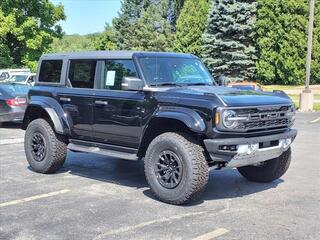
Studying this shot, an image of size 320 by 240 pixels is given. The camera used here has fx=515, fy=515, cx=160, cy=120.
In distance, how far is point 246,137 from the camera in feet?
20.3

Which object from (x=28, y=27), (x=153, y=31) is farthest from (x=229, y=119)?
(x=153, y=31)

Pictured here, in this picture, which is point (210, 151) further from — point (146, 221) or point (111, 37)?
point (111, 37)

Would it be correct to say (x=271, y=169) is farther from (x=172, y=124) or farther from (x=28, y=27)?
(x=28, y=27)

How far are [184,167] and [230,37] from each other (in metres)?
30.7

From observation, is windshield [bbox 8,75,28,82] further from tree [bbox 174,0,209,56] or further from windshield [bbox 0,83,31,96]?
tree [bbox 174,0,209,56]

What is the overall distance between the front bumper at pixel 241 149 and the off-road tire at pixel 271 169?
0.87 meters

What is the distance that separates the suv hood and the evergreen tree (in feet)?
105

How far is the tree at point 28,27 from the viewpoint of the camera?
40.3 m

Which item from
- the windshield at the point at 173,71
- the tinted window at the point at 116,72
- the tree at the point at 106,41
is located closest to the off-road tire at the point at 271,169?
the windshield at the point at 173,71

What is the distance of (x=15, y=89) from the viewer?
15055mm

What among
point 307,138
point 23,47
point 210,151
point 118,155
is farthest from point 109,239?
point 23,47

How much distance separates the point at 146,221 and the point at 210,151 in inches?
43.9

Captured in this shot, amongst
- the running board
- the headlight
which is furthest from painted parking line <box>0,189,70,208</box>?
the headlight

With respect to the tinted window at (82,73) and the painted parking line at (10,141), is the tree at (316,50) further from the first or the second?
the tinted window at (82,73)
